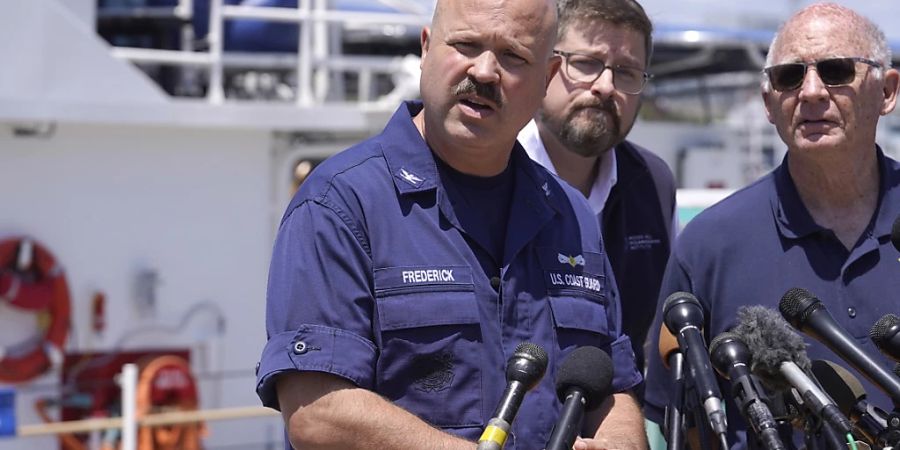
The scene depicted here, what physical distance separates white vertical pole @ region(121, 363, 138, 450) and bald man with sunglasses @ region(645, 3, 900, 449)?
4.92 meters

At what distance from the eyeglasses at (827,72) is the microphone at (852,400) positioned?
2.91 ft

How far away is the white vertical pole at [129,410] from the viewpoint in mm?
7844

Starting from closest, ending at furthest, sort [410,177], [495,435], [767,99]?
1. [495,435]
2. [410,177]
3. [767,99]

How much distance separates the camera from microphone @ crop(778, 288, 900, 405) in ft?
7.93

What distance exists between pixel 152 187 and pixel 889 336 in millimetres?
7262

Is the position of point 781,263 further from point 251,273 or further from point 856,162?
point 251,273

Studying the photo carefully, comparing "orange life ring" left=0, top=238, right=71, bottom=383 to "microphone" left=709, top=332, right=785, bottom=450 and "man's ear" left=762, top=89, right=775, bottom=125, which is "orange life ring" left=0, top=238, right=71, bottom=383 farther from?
"microphone" left=709, top=332, right=785, bottom=450

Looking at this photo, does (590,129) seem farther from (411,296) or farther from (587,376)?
(587,376)

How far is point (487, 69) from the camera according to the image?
2820 millimetres

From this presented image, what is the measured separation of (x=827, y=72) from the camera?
346 cm

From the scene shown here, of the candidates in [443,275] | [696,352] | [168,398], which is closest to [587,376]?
[696,352]

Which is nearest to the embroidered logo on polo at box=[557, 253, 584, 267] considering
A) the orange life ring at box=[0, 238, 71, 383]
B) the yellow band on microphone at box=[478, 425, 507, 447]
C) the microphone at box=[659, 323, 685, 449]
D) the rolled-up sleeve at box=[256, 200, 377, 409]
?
the microphone at box=[659, 323, 685, 449]

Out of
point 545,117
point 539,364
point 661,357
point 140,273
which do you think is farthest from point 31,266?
point 539,364

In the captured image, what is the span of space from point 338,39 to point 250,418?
3.28 metres
